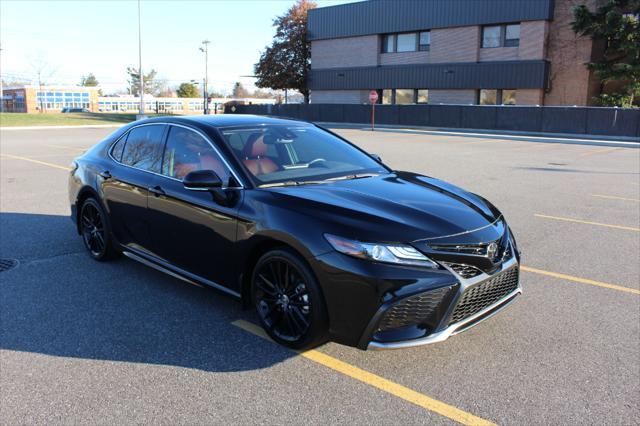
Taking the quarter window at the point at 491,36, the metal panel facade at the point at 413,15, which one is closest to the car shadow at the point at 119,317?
the metal panel facade at the point at 413,15

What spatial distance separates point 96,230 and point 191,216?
71.8 inches

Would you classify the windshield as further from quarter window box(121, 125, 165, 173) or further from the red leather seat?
quarter window box(121, 125, 165, 173)

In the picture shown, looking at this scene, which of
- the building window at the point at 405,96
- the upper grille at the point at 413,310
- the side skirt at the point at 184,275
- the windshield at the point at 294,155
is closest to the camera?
the upper grille at the point at 413,310

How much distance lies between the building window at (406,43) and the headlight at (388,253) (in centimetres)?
3933

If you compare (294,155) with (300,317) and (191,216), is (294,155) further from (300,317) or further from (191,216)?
(300,317)

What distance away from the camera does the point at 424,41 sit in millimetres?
39469

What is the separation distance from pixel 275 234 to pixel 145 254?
5.82 feet

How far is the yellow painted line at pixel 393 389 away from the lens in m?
2.92

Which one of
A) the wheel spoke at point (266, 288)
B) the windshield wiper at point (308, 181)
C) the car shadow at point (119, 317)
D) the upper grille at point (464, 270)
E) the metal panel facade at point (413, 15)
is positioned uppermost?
the metal panel facade at point (413, 15)

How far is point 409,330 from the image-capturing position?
124 inches

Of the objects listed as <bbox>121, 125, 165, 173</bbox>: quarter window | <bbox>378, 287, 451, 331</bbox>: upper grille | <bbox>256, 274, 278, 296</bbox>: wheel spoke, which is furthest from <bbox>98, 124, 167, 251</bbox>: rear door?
<bbox>378, 287, 451, 331</bbox>: upper grille

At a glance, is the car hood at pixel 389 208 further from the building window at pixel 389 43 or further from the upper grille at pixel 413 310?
the building window at pixel 389 43

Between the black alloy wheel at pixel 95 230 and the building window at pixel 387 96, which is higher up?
the building window at pixel 387 96

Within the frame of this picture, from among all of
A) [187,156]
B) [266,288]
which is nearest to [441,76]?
[187,156]
